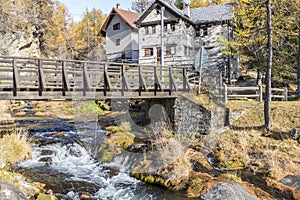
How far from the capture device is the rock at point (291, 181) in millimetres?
8312

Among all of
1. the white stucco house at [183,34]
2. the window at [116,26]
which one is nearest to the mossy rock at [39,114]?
the white stucco house at [183,34]

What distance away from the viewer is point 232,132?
12.8 m

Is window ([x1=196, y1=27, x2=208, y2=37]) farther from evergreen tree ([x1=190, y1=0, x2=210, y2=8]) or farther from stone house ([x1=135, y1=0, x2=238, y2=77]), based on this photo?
evergreen tree ([x1=190, y1=0, x2=210, y2=8])

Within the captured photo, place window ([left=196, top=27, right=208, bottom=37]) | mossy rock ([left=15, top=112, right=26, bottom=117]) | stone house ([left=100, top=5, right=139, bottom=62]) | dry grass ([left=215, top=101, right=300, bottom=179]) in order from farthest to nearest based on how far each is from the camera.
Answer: stone house ([left=100, top=5, right=139, bottom=62]) < window ([left=196, top=27, right=208, bottom=37]) < mossy rock ([left=15, top=112, right=26, bottom=117]) < dry grass ([left=215, top=101, right=300, bottom=179])

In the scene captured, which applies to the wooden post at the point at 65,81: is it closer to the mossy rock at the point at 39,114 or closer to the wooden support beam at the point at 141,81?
the wooden support beam at the point at 141,81

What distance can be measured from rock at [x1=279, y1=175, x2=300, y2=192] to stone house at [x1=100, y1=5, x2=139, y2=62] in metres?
28.1

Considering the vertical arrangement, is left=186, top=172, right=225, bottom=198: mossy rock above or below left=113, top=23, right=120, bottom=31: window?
below

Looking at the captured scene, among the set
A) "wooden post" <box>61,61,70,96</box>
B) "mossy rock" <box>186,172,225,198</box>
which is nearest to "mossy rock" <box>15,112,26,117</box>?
"wooden post" <box>61,61,70,96</box>

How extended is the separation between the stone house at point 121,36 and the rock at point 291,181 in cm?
2808

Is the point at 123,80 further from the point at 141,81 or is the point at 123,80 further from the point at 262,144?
the point at 262,144

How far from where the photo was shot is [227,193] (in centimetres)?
750

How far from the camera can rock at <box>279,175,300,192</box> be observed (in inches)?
327

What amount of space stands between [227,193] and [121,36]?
107 feet

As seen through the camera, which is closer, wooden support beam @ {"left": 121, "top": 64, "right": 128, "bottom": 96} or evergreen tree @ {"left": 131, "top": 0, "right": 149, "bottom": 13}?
wooden support beam @ {"left": 121, "top": 64, "right": 128, "bottom": 96}
